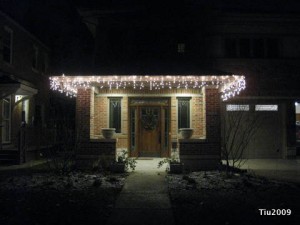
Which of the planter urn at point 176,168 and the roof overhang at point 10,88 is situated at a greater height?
the roof overhang at point 10,88

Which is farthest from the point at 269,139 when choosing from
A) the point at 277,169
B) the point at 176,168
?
the point at 176,168

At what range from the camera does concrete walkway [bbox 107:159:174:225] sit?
6.28 metres

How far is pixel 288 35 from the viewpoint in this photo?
16.5 meters

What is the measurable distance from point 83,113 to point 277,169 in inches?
290

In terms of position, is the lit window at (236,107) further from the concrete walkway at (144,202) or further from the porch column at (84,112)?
the porch column at (84,112)

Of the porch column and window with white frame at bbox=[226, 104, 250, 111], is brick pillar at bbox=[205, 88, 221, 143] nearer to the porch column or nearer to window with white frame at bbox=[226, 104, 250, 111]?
window with white frame at bbox=[226, 104, 250, 111]

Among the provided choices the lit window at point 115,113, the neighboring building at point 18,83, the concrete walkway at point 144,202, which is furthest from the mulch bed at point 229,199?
the neighboring building at point 18,83

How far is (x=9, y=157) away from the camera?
14.4m

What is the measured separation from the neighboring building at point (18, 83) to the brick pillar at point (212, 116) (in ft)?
25.0

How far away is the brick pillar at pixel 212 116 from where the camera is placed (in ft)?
41.3

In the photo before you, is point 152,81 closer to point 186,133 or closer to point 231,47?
point 186,133

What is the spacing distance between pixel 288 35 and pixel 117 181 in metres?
11.4

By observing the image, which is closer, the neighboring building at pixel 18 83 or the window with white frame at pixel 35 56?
the neighboring building at pixel 18 83
